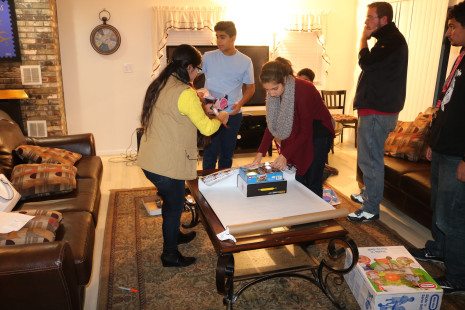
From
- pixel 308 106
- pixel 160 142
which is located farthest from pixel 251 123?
pixel 160 142

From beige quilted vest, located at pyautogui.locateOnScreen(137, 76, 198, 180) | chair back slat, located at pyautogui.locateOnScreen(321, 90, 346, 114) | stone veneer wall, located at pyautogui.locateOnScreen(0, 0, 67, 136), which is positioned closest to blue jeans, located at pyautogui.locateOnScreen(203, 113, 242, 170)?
beige quilted vest, located at pyautogui.locateOnScreen(137, 76, 198, 180)

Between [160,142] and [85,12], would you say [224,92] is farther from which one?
[85,12]

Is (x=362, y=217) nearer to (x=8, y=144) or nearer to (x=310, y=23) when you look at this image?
(x=8, y=144)

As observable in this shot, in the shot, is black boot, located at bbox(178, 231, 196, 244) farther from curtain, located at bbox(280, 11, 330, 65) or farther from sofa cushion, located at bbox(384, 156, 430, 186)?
curtain, located at bbox(280, 11, 330, 65)

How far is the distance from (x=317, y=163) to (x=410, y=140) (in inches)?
53.1

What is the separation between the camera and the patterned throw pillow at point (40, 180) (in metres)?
2.37

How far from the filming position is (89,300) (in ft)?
6.70

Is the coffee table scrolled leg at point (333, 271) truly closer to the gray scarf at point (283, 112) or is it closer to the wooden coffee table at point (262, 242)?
the wooden coffee table at point (262, 242)

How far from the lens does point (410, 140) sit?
3.27 meters

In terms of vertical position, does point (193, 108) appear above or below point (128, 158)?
above

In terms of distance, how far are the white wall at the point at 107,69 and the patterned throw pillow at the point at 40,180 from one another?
8.53ft

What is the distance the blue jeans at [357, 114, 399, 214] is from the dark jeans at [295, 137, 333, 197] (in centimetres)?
55

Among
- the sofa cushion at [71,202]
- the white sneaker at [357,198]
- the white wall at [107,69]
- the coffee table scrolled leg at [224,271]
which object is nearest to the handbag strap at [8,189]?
the sofa cushion at [71,202]

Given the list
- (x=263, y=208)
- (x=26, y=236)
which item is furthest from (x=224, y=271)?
(x=26, y=236)
